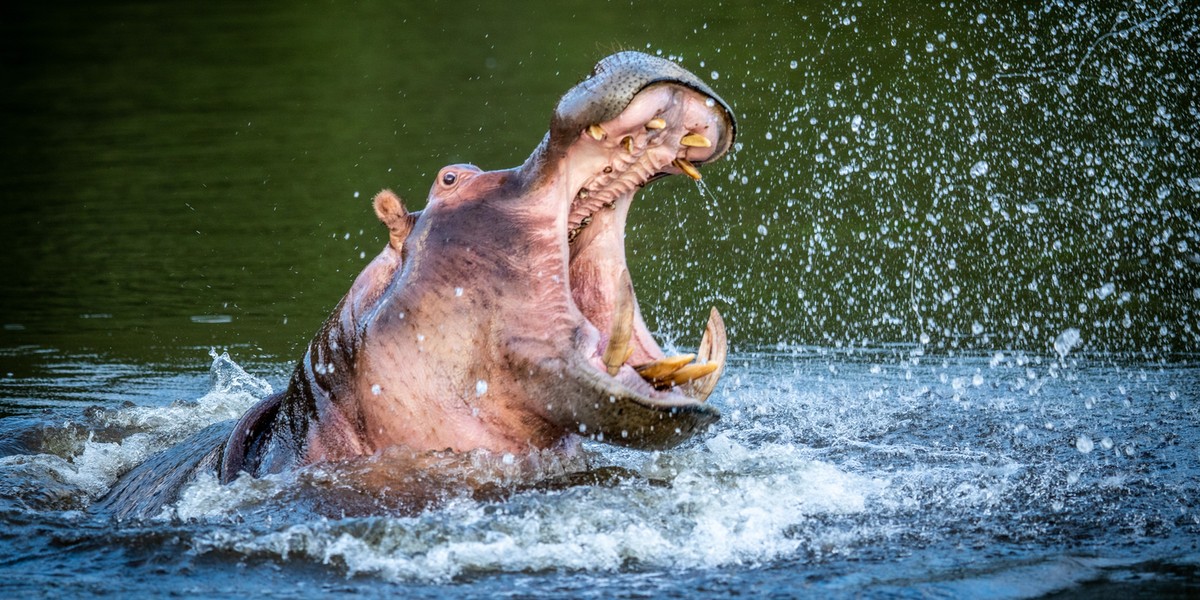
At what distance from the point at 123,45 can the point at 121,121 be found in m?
5.95

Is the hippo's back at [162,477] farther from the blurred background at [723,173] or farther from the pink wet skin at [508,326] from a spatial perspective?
the blurred background at [723,173]

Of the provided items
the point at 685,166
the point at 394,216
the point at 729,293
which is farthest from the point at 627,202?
the point at 729,293

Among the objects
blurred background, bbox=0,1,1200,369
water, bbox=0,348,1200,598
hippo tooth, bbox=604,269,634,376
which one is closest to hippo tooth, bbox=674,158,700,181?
hippo tooth, bbox=604,269,634,376

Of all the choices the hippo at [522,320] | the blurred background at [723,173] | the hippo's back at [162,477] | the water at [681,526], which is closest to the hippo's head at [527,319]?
the hippo at [522,320]

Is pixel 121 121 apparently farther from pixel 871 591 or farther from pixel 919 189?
pixel 871 591

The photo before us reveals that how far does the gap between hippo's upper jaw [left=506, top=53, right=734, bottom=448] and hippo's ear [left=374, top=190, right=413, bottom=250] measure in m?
0.43

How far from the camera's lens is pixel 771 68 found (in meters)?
15.2

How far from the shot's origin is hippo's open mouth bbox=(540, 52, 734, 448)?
3.61 metres

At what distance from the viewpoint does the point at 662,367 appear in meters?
3.71

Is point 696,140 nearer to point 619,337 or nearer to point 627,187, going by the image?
point 627,187

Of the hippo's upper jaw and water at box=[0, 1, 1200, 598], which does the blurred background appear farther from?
the hippo's upper jaw

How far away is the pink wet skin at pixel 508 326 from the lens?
3.63 metres

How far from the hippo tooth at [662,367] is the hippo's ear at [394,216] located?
725 millimetres

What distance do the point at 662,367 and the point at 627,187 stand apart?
47 cm
